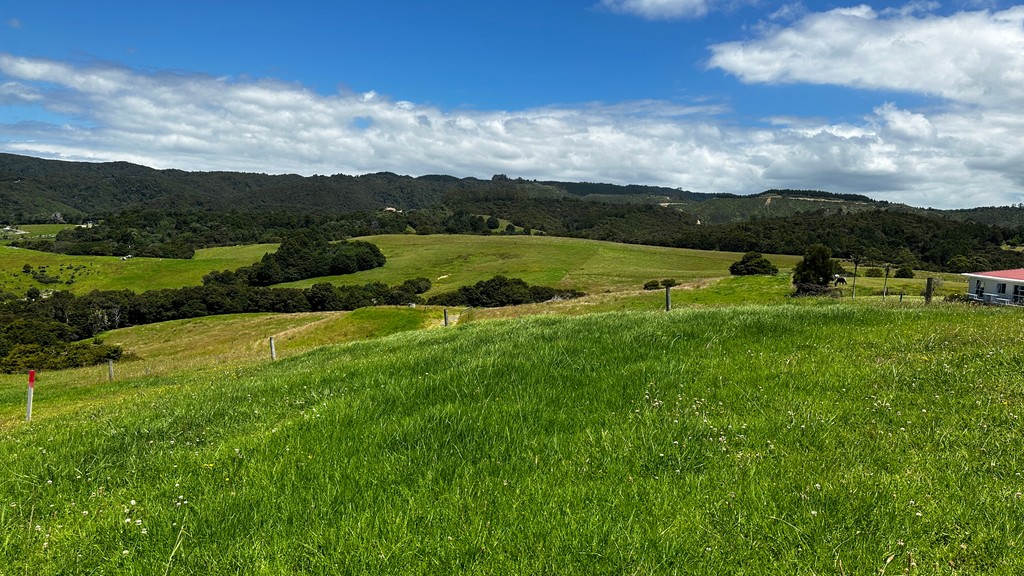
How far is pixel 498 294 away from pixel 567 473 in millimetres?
100449

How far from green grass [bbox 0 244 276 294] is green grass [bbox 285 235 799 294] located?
3093 cm

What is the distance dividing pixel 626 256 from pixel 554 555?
151 m

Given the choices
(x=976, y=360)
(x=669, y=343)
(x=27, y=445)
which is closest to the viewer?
(x=27, y=445)

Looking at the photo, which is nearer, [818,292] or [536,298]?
[818,292]

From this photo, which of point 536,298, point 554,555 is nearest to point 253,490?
point 554,555

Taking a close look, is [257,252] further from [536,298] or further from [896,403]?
[896,403]

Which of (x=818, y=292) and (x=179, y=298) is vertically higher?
(x=818, y=292)

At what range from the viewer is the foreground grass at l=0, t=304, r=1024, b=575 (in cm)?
381

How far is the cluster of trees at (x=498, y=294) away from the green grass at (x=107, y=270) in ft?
248

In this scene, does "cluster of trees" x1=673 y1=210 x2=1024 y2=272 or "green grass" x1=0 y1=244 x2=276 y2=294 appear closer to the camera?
"green grass" x1=0 y1=244 x2=276 y2=294

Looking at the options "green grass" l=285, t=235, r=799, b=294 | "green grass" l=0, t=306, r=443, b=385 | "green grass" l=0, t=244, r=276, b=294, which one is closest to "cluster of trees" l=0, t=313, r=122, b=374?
"green grass" l=0, t=306, r=443, b=385

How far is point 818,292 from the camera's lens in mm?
73250

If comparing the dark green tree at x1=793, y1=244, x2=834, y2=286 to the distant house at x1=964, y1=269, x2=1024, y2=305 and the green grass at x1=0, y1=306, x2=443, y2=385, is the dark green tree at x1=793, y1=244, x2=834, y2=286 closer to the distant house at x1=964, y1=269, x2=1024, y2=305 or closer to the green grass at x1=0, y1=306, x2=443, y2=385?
the distant house at x1=964, y1=269, x2=1024, y2=305

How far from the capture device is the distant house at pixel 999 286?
68.2m
